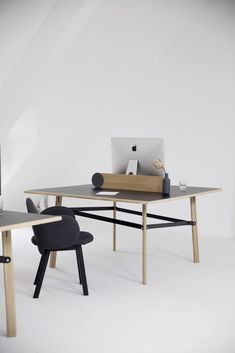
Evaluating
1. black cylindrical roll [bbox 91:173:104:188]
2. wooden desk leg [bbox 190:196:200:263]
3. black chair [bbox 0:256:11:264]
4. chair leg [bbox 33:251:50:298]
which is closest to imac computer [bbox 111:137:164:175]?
black cylindrical roll [bbox 91:173:104:188]

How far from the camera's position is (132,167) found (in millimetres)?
4973

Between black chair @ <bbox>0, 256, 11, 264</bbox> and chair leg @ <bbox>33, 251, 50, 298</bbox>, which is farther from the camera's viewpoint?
chair leg @ <bbox>33, 251, 50, 298</bbox>

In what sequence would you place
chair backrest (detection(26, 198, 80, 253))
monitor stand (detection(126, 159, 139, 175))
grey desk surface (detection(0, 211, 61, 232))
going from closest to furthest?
grey desk surface (detection(0, 211, 61, 232)) → chair backrest (detection(26, 198, 80, 253)) → monitor stand (detection(126, 159, 139, 175))

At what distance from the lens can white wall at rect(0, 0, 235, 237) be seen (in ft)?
17.4

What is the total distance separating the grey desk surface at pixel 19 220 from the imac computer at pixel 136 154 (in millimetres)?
1853

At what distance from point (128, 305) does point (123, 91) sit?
3.69 m

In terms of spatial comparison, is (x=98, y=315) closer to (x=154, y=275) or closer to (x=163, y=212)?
(x=154, y=275)

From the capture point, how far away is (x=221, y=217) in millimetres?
6461

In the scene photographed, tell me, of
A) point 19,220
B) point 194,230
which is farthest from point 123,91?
point 19,220

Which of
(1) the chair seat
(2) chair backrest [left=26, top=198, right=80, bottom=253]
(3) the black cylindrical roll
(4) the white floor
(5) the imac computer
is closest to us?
(4) the white floor

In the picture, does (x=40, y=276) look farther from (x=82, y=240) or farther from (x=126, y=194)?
(x=126, y=194)

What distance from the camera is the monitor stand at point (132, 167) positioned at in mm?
4961

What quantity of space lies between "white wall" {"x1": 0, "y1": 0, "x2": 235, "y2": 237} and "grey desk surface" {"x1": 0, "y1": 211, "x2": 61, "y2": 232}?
95.2 inches

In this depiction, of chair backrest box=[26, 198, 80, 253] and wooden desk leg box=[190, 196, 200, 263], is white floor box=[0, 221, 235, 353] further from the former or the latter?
chair backrest box=[26, 198, 80, 253]
